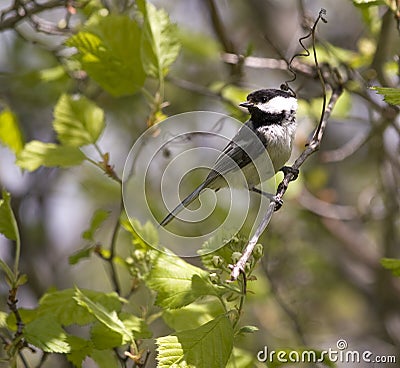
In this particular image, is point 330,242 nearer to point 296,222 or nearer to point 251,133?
point 296,222

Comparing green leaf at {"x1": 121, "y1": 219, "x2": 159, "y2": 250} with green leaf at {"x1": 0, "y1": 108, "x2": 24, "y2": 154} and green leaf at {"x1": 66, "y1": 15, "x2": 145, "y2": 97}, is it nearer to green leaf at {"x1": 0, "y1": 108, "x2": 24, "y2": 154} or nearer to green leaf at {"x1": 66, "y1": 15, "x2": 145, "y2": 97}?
green leaf at {"x1": 66, "y1": 15, "x2": 145, "y2": 97}

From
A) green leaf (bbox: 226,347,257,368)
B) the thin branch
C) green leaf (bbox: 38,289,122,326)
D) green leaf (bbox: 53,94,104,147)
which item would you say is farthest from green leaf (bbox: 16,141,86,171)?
green leaf (bbox: 226,347,257,368)

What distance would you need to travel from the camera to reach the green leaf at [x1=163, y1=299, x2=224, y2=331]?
2215 mm

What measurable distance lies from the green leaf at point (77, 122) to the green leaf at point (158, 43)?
296 millimetres

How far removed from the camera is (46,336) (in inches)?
79.2

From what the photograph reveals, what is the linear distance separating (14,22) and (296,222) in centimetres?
257

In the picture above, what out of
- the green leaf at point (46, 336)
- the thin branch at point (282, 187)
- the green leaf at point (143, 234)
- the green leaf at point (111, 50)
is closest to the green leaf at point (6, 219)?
the green leaf at point (46, 336)

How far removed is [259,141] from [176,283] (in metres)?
0.75

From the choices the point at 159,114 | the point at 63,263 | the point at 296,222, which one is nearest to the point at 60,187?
the point at 63,263

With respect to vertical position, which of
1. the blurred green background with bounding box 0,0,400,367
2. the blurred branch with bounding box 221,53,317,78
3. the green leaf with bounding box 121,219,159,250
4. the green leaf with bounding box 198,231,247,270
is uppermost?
the blurred branch with bounding box 221,53,317,78

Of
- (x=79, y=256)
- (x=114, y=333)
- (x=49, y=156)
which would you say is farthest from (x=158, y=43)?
(x=114, y=333)

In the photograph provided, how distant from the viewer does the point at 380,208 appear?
4.11m

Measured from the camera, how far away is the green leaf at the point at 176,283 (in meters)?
1.92

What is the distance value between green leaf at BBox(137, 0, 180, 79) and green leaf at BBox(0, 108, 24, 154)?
799 mm
